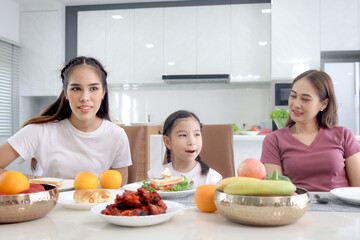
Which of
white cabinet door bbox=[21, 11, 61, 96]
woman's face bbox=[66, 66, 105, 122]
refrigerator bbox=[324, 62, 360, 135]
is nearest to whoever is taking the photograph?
woman's face bbox=[66, 66, 105, 122]

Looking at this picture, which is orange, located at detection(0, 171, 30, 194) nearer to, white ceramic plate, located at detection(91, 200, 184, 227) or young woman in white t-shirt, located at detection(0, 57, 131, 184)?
white ceramic plate, located at detection(91, 200, 184, 227)

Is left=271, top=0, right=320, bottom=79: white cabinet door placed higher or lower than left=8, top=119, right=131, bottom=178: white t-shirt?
higher

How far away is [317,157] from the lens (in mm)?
1647

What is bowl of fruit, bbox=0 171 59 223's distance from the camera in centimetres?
72

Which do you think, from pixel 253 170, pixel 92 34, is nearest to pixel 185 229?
pixel 253 170

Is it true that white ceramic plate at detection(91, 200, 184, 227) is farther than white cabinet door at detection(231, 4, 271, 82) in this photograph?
No

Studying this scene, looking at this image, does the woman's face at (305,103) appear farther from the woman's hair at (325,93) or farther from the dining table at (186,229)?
the dining table at (186,229)

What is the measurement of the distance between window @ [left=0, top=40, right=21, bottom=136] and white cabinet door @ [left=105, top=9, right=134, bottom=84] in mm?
1415

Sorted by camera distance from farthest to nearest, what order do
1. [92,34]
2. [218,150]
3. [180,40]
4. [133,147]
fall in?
[92,34]
[180,40]
[218,150]
[133,147]

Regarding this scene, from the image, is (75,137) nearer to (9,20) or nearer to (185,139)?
(185,139)

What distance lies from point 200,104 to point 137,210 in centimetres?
473

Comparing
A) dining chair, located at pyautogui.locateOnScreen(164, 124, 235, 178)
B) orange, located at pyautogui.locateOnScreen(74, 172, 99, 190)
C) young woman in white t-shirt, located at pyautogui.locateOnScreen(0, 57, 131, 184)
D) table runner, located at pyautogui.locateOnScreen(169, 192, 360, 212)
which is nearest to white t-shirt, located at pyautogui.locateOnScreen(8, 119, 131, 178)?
young woman in white t-shirt, located at pyautogui.locateOnScreen(0, 57, 131, 184)

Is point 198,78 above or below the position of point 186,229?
above

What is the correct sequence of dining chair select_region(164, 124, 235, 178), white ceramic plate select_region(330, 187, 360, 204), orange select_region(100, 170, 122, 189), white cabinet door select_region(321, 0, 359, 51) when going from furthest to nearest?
white cabinet door select_region(321, 0, 359, 51) → dining chair select_region(164, 124, 235, 178) → orange select_region(100, 170, 122, 189) → white ceramic plate select_region(330, 187, 360, 204)
